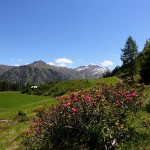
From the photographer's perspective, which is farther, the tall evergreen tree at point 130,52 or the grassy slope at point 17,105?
the tall evergreen tree at point 130,52

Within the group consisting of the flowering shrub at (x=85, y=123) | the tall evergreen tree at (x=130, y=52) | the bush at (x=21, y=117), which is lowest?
the bush at (x=21, y=117)

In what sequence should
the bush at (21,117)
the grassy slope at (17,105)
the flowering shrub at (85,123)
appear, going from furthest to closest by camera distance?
the grassy slope at (17,105), the bush at (21,117), the flowering shrub at (85,123)

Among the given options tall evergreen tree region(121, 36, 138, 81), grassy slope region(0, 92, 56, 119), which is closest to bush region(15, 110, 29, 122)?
grassy slope region(0, 92, 56, 119)

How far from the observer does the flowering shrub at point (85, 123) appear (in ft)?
33.6

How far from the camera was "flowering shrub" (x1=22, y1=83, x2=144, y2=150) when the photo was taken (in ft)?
33.6

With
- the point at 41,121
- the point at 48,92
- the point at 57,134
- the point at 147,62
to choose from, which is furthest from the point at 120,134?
the point at 48,92

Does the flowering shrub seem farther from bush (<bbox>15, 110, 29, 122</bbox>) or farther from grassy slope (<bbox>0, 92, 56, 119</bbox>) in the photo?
grassy slope (<bbox>0, 92, 56, 119</bbox>)

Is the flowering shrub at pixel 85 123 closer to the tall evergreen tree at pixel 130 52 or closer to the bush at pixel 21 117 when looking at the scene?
the bush at pixel 21 117

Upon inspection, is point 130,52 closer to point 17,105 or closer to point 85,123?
point 17,105

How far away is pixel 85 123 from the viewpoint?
10266 millimetres

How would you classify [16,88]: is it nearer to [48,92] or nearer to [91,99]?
[48,92]

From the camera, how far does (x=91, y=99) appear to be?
36.0 ft

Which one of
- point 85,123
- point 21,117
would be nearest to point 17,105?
point 21,117

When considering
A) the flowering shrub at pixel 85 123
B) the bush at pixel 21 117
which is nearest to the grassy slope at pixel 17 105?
the bush at pixel 21 117
